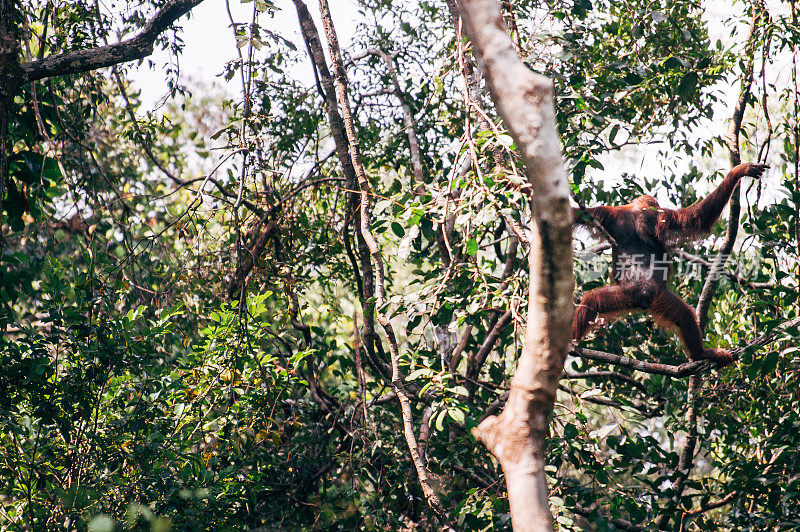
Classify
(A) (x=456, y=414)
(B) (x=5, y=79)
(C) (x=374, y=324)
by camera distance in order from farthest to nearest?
(C) (x=374, y=324)
(B) (x=5, y=79)
(A) (x=456, y=414)

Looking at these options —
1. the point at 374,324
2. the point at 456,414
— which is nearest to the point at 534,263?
the point at 456,414

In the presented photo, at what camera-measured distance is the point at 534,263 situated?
1.85 metres

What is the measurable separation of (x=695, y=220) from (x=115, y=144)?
22.7 ft

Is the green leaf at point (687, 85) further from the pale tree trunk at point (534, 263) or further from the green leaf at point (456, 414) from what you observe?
the pale tree trunk at point (534, 263)

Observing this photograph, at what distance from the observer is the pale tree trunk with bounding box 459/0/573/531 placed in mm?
1717

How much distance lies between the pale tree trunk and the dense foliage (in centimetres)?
88

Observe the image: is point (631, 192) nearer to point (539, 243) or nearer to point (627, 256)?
point (627, 256)

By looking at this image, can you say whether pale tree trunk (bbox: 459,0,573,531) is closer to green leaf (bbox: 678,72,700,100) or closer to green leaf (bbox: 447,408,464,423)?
green leaf (bbox: 447,408,464,423)

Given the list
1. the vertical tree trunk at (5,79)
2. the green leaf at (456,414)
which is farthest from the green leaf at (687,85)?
the vertical tree trunk at (5,79)

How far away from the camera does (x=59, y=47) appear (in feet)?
15.2

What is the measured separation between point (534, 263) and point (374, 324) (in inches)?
104

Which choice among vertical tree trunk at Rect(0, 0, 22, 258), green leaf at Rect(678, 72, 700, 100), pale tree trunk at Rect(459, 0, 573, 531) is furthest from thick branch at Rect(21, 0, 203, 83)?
green leaf at Rect(678, 72, 700, 100)

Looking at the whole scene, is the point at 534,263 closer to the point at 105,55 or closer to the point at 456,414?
the point at 456,414

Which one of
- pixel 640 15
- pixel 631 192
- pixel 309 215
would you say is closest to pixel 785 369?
pixel 631 192
